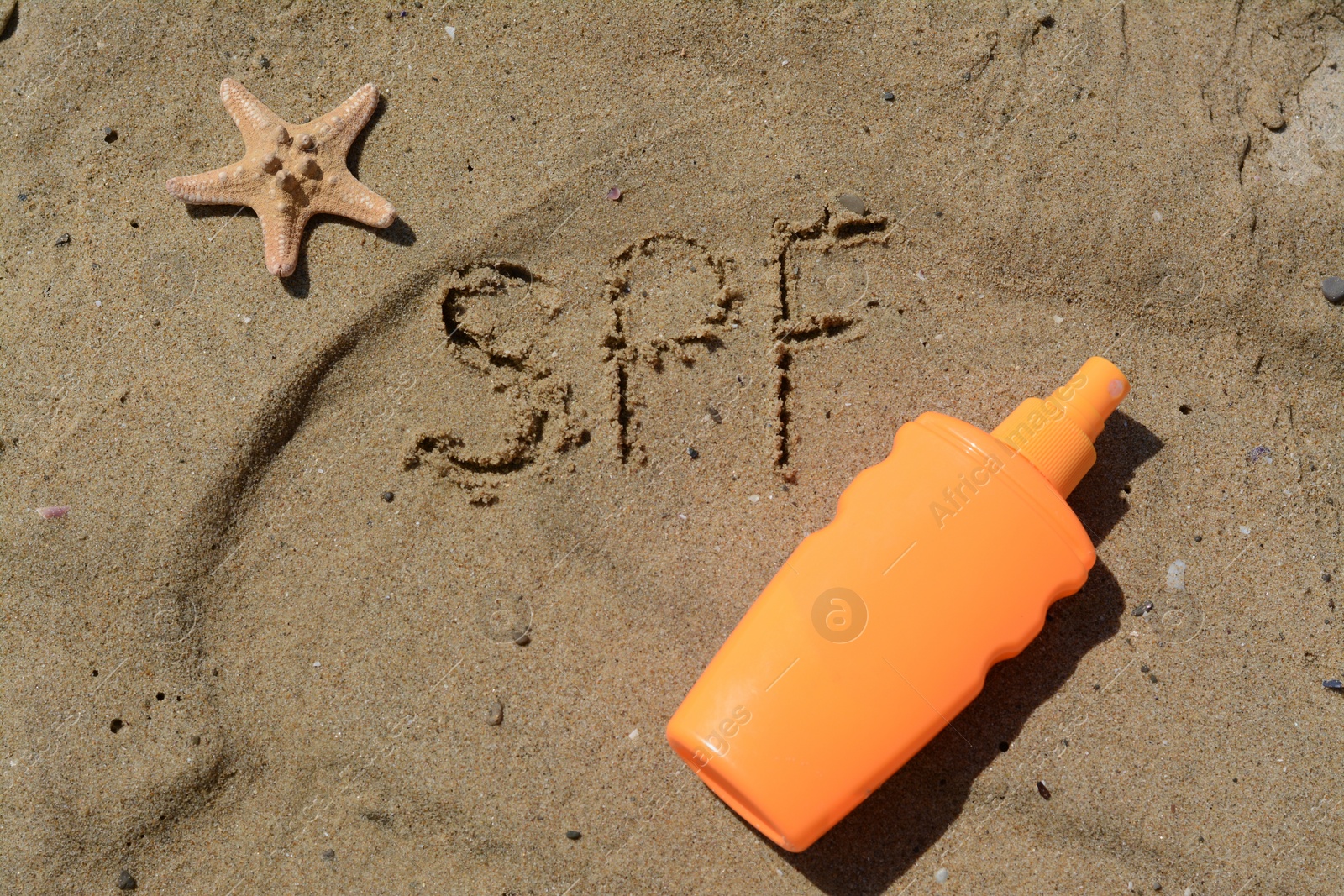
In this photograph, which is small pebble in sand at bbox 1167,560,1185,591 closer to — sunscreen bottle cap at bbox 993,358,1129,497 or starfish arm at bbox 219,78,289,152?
sunscreen bottle cap at bbox 993,358,1129,497

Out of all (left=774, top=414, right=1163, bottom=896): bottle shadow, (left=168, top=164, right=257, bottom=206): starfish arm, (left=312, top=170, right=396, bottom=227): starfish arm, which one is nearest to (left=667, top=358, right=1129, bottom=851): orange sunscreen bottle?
(left=774, top=414, right=1163, bottom=896): bottle shadow

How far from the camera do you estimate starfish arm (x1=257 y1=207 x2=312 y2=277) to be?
7.99 ft

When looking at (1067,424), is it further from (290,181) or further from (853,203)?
(290,181)

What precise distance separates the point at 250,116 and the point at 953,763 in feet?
9.11

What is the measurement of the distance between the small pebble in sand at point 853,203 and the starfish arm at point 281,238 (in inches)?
64.1

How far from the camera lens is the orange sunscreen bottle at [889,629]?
1.92 meters

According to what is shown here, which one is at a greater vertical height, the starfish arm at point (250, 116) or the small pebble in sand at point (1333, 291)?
the starfish arm at point (250, 116)

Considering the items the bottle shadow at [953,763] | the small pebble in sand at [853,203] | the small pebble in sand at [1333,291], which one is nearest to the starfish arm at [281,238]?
the small pebble in sand at [853,203]

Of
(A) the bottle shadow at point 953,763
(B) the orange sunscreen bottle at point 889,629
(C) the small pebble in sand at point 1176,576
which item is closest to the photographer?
(B) the orange sunscreen bottle at point 889,629

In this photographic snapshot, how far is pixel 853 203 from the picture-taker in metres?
2.48

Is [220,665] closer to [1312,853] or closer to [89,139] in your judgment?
[89,139]

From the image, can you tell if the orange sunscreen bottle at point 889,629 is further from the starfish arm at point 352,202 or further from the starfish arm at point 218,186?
the starfish arm at point 218,186

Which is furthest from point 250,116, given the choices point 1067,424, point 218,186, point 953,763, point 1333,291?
point 1333,291

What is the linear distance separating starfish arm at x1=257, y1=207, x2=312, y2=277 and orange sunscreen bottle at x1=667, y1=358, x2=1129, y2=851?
5.61 feet
